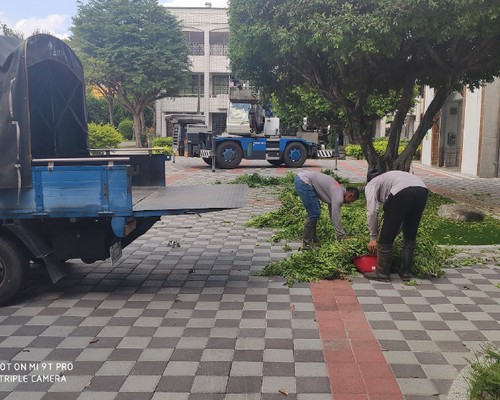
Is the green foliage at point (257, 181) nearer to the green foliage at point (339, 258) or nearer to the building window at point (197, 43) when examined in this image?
the green foliage at point (339, 258)

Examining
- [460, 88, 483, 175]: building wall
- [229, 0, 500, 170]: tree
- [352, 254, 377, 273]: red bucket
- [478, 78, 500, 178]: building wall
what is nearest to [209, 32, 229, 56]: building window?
[460, 88, 483, 175]: building wall

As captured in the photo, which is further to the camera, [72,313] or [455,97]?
[455,97]

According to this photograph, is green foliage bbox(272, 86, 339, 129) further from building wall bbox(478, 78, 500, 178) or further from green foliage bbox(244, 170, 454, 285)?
green foliage bbox(244, 170, 454, 285)

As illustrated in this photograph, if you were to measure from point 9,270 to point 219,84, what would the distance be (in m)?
42.6

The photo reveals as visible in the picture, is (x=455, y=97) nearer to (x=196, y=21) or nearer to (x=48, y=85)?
(x=48, y=85)

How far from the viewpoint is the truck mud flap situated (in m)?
5.60

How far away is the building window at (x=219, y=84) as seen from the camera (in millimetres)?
46656

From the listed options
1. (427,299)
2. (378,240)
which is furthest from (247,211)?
(427,299)

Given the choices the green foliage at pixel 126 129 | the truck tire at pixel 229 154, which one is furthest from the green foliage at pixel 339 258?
the green foliage at pixel 126 129

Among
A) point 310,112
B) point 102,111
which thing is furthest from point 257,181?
point 102,111

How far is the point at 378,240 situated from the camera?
21.0 feet

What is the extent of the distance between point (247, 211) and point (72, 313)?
6717mm

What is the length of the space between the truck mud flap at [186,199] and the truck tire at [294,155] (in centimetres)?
1637

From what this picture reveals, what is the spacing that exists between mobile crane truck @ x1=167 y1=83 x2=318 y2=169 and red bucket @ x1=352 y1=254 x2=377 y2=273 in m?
16.2
